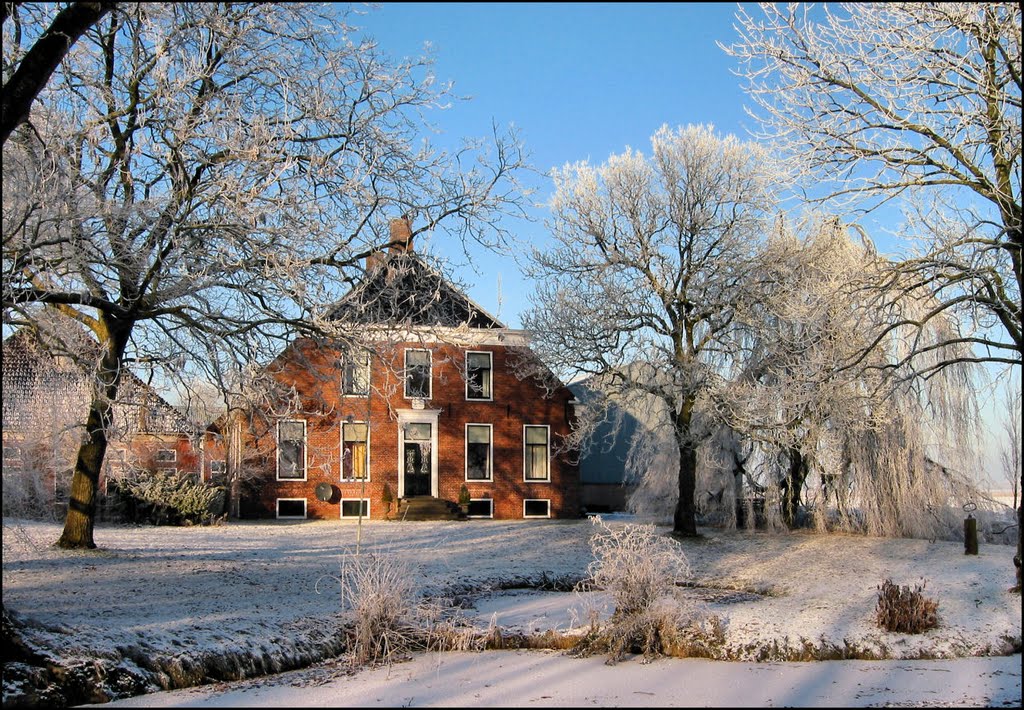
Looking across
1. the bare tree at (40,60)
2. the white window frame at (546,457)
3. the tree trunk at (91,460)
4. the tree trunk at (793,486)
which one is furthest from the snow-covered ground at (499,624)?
the white window frame at (546,457)

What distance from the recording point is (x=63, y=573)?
1183 centimetres

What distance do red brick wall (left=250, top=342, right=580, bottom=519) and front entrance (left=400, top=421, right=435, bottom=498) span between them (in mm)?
297

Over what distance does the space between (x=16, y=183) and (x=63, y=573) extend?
5383mm

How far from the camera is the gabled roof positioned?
11719mm

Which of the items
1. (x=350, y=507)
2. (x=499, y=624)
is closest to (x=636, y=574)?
(x=499, y=624)

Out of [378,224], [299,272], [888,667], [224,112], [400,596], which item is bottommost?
[888,667]

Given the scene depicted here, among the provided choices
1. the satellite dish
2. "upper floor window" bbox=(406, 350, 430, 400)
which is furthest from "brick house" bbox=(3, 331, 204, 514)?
"upper floor window" bbox=(406, 350, 430, 400)

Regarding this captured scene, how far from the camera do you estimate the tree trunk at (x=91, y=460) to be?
39.9 ft

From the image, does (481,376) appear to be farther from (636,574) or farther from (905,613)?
(636,574)

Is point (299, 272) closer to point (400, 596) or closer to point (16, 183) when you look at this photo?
point (16, 183)

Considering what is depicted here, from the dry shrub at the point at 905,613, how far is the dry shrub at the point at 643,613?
2214 millimetres

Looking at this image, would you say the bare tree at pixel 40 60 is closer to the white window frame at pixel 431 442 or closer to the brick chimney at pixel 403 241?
the brick chimney at pixel 403 241

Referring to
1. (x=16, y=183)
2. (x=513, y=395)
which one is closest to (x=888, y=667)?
(x=16, y=183)

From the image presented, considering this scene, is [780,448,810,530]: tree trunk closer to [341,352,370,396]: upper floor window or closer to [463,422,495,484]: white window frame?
[463,422,495,484]: white window frame
